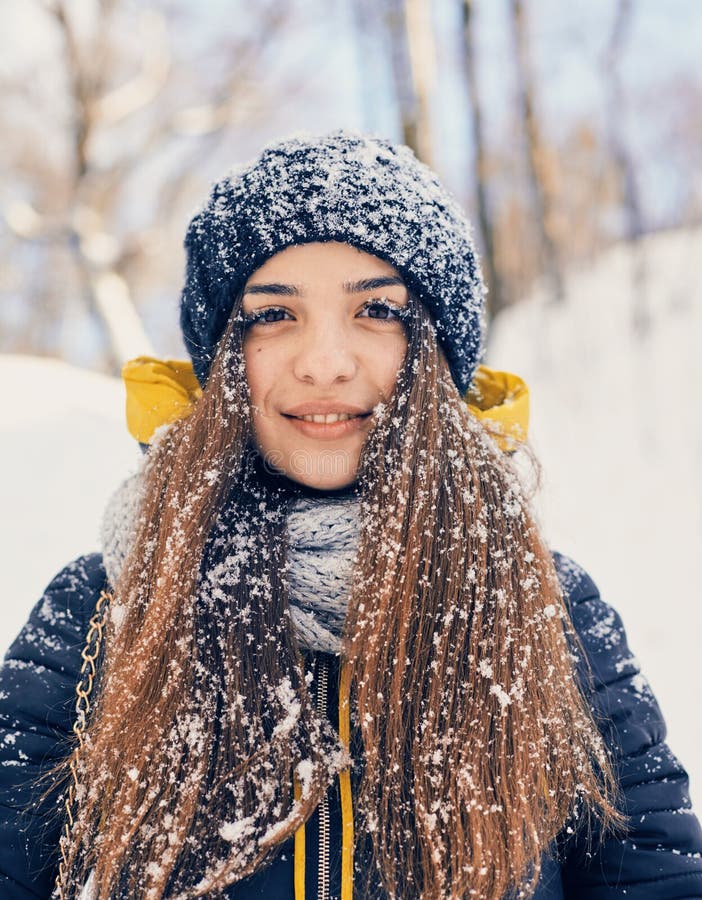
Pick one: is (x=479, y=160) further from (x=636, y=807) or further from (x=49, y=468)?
(x=636, y=807)

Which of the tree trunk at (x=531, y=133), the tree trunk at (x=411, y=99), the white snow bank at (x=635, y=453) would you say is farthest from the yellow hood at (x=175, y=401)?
the tree trunk at (x=531, y=133)

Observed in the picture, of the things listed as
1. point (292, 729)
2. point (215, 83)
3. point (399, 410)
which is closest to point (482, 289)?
point (399, 410)

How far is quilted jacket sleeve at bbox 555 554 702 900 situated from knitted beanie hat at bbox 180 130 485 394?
0.66 meters

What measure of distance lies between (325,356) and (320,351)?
1cm

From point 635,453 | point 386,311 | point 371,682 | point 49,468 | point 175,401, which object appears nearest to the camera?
point 371,682

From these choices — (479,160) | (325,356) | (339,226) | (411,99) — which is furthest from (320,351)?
(479,160)

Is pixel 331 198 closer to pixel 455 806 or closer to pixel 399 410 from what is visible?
pixel 399 410

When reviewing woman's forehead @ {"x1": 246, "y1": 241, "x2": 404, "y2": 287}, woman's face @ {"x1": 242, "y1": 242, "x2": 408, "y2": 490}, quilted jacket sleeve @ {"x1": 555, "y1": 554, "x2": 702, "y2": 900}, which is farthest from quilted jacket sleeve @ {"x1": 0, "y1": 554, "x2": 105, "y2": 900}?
quilted jacket sleeve @ {"x1": 555, "y1": 554, "x2": 702, "y2": 900}

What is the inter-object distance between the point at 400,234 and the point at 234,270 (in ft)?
1.05

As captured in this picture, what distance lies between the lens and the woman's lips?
1324mm

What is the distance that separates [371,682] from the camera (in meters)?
1.22

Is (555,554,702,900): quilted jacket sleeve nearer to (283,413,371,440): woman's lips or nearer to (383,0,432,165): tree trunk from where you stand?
(283,413,371,440): woman's lips

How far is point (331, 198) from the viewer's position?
1.31 metres

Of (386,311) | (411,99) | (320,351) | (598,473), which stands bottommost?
(320,351)
